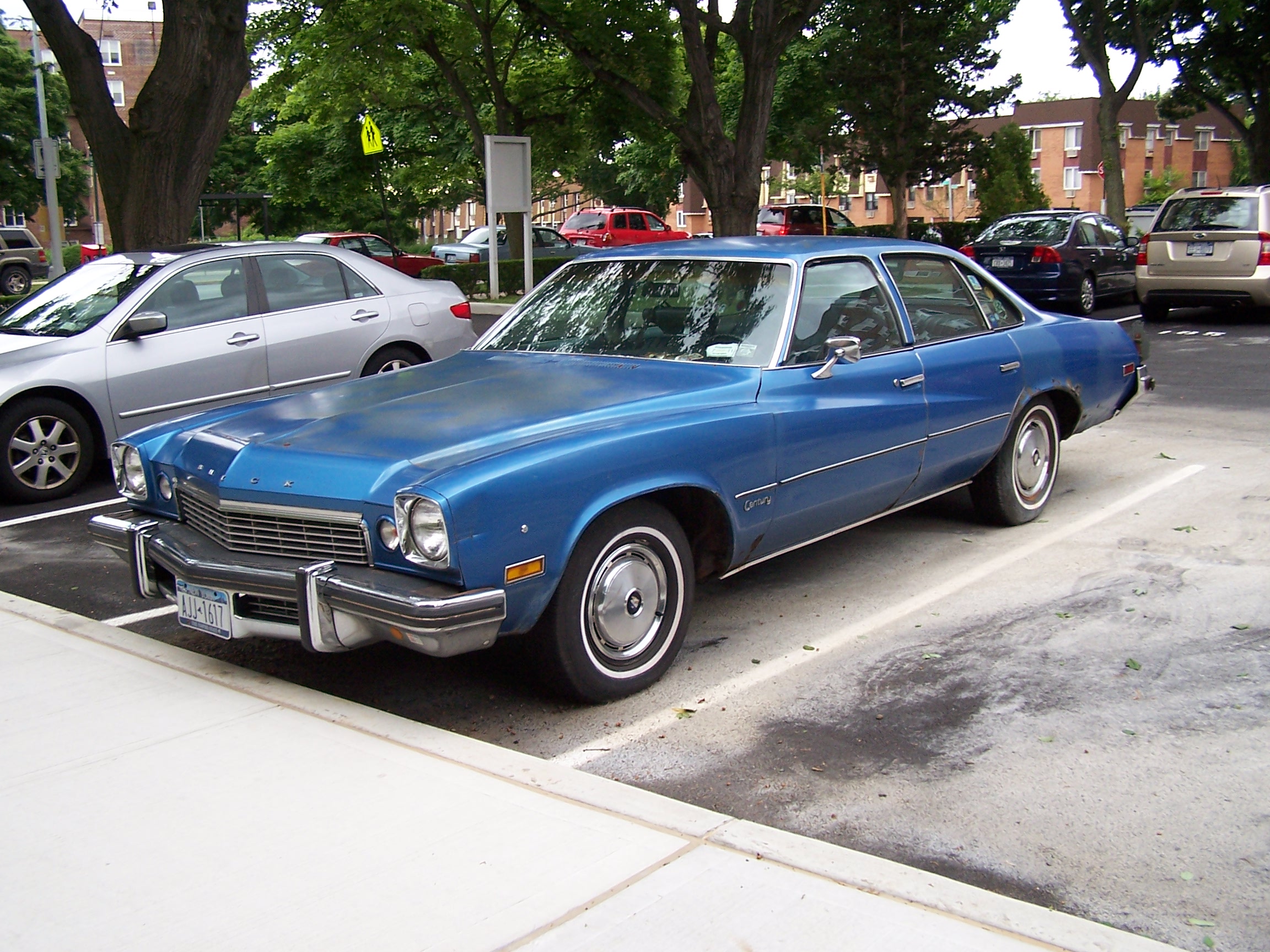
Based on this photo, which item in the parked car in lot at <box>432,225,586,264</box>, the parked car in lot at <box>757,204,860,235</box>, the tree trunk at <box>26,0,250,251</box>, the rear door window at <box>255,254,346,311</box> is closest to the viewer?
the rear door window at <box>255,254,346,311</box>

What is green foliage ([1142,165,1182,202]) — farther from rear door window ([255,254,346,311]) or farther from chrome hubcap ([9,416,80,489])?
chrome hubcap ([9,416,80,489])

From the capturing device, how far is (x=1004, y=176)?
3628 centimetres

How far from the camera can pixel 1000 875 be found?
125 inches

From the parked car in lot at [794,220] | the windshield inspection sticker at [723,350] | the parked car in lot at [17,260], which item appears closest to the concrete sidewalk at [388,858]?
the windshield inspection sticker at [723,350]

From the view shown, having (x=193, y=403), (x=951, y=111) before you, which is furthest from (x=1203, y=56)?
(x=193, y=403)

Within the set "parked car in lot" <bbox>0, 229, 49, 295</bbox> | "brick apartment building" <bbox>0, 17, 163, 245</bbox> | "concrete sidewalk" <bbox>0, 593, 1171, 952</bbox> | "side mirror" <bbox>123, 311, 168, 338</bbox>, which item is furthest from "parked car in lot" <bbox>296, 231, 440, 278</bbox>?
"brick apartment building" <bbox>0, 17, 163, 245</bbox>

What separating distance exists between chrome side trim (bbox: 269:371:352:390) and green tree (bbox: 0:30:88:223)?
1696 inches

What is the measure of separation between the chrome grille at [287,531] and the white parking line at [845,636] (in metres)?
0.98

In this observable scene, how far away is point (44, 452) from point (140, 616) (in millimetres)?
2797

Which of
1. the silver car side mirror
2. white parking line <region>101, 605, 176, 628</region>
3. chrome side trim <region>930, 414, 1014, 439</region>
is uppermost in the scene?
the silver car side mirror

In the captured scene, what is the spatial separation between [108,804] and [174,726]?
555 millimetres

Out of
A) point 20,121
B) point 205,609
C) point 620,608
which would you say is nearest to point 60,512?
point 205,609

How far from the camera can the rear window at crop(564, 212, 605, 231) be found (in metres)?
36.8

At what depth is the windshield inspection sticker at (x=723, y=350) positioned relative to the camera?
5094 mm
